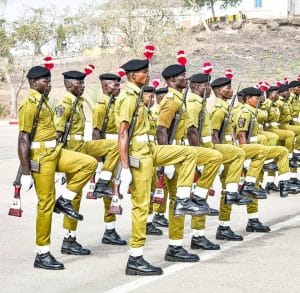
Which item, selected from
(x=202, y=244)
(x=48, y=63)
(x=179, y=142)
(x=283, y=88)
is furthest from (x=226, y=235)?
(x=283, y=88)

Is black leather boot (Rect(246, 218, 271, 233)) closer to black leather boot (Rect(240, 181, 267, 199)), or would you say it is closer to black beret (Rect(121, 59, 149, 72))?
black leather boot (Rect(240, 181, 267, 199))

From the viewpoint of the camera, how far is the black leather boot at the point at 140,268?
8.59 meters

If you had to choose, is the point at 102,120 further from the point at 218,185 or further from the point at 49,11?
the point at 49,11

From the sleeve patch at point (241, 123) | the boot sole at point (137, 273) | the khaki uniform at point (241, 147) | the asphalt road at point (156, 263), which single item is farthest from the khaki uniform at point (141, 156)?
the sleeve patch at point (241, 123)

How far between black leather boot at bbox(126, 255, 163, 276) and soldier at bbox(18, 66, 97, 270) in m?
0.79

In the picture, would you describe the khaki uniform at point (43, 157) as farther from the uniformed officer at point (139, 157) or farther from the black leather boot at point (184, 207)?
the black leather boot at point (184, 207)

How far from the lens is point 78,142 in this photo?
10.2 metres

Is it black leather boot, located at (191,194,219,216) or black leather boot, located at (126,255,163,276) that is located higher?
black leather boot, located at (191,194,219,216)

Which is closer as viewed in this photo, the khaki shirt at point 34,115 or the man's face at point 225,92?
the khaki shirt at point 34,115

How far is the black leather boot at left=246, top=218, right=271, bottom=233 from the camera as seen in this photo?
11422 millimetres

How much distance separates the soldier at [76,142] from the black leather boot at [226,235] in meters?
1.59

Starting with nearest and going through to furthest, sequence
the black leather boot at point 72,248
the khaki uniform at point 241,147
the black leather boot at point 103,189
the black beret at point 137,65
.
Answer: the black beret at point 137,65 < the black leather boot at point 72,248 < the black leather boot at point 103,189 < the khaki uniform at point 241,147

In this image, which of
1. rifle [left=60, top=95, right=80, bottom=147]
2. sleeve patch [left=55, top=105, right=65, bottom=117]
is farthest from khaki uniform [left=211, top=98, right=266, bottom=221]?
sleeve patch [left=55, top=105, right=65, bottom=117]

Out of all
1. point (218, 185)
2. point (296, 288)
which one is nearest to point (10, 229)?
point (296, 288)
